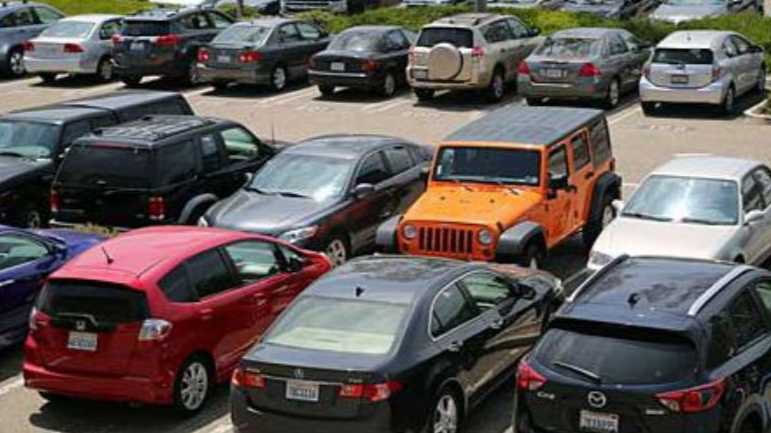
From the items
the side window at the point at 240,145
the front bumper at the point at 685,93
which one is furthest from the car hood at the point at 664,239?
the front bumper at the point at 685,93

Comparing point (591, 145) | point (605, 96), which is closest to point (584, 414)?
point (591, 145)

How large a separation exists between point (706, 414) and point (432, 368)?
219 centimetres

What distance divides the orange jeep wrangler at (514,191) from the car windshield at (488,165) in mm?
11

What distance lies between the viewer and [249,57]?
28.2 m

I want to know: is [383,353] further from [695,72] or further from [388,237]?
[695,72]

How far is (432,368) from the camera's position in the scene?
1004 centimetres

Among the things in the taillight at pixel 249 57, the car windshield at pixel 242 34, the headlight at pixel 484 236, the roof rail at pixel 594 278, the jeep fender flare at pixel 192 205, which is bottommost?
the taillight at pixel 249 57

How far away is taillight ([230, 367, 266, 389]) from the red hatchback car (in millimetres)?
1220

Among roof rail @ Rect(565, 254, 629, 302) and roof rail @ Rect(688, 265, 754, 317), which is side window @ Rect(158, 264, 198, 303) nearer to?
roof rail @ Rect(565, 254, 629, 302)

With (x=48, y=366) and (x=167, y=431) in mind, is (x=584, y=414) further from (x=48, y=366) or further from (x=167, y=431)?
(x=48, y=366)

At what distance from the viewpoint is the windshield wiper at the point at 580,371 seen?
8867 mm

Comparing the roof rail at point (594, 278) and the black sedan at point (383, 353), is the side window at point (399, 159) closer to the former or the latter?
the black sedan at point (383, 353)

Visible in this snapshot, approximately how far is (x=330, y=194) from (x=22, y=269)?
399 cm

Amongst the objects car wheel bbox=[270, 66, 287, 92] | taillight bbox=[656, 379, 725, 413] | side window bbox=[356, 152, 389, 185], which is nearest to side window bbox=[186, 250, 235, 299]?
side window bbox=[356, 152, 389, 185]
